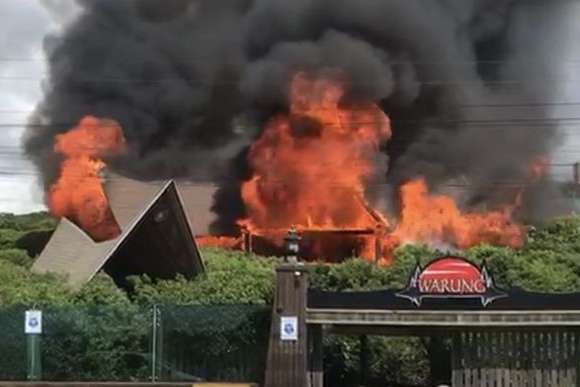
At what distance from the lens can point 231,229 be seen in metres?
56.6

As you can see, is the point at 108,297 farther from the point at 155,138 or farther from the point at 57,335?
the point at 155,138

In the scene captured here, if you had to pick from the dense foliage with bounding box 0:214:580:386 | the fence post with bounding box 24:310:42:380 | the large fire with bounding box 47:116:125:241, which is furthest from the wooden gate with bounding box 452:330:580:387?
the large fire with bounding box 47:116:125:241

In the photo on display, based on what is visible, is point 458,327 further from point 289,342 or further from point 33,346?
point 33,346

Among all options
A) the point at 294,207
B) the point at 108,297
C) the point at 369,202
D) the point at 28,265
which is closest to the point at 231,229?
the point at 294,207

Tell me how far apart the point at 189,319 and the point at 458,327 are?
5597 millimetres

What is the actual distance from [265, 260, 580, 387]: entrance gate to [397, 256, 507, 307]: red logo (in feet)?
0.08

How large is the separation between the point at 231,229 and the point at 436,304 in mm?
37643

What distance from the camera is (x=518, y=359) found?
19484mm

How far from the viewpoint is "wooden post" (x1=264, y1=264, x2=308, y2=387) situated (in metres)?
19.4

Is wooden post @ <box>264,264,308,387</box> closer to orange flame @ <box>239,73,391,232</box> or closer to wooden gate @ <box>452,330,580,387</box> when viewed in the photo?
wooden gate @ <box>452,330,580,387</box>

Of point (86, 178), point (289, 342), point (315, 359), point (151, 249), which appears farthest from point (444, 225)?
point (289, 342)

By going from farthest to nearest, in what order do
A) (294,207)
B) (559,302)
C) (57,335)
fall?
(294,207), (57,335), (559,302)

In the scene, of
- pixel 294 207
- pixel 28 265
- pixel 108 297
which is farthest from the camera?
pixel 294 207

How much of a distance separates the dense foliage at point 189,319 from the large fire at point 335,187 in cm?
1575
